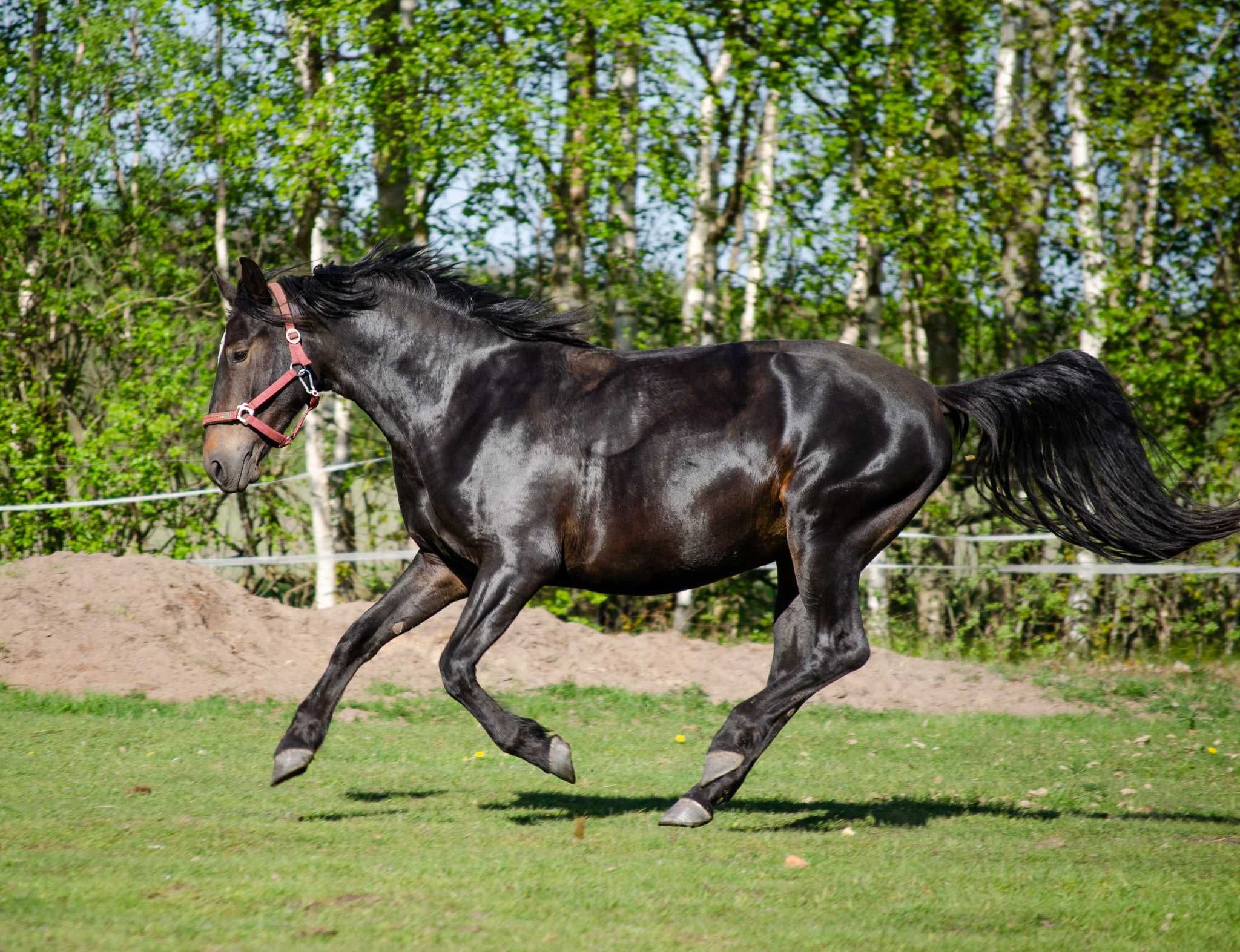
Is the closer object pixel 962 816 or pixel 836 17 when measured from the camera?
pixel 962 816

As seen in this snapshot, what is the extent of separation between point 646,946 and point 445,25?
11293 millimetres

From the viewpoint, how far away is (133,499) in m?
11.4

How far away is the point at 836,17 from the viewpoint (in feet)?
40.3

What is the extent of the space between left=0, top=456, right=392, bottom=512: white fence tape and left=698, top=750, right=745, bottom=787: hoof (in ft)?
21.9

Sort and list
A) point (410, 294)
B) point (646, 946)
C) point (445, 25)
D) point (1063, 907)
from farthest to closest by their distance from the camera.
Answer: point (445, 25) → point (410, 294) → point (1063, 907) → point (646, 946)

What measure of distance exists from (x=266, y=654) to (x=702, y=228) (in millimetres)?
6431

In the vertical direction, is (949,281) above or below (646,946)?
above

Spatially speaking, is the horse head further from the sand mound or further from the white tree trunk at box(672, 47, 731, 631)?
the white tree trunk at box(672, 47, 731, 631)

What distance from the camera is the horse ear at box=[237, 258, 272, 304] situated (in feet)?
17.4

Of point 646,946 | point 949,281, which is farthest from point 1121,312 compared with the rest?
point 646,946

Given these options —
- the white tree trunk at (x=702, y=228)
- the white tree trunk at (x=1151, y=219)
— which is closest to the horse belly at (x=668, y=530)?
the white tree trunk at (x=702, y=228)

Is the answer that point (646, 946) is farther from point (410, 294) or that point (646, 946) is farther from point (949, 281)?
point (949, 281)

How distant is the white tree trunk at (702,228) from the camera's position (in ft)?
42.7

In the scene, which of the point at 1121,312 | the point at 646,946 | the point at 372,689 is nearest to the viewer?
the point at 646,946
